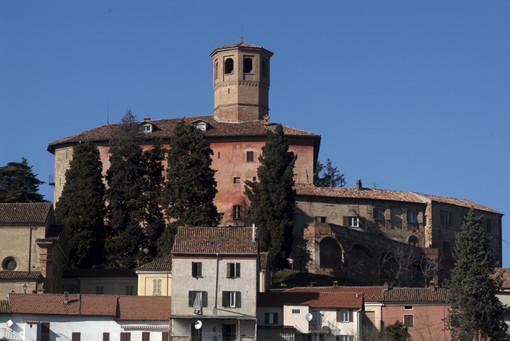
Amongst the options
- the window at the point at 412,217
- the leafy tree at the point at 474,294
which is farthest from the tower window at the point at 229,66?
the leafy tree at the point at 474,294

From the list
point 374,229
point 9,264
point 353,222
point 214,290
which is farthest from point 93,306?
point 374,229

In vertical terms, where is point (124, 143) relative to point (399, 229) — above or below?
above

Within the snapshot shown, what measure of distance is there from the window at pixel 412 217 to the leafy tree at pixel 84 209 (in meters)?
25.0

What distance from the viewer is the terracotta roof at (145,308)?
215 feet

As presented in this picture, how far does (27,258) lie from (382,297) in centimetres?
2203

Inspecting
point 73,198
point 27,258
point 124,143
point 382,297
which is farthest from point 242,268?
point 124,143

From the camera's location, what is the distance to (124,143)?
296 ft

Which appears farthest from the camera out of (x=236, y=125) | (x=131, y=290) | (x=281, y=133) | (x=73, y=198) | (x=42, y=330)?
(x=236, y=125)

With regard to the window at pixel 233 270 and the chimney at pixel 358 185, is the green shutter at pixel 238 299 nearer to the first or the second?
the window at pixel 233 270

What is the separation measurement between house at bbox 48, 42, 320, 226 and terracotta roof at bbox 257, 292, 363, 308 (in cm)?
2453

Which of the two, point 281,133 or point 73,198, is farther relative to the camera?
point 281,133

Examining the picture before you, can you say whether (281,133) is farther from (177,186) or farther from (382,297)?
(382,297)

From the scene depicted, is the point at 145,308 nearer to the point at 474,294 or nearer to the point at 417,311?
the point at 417,311

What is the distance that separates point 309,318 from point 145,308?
9.16m
